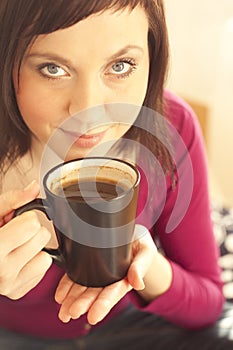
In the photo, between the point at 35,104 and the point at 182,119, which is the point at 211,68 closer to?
the point at 182,119

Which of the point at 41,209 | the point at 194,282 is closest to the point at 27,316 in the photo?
the point at 194,282

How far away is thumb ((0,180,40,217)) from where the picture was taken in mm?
727

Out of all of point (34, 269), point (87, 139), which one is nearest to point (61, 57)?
point (87, 139)

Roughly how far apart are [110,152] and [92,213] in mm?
363

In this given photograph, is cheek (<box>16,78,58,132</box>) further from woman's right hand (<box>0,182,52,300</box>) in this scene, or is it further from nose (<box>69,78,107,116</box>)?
woman's right hand (<box>0,182,52,300</box>)

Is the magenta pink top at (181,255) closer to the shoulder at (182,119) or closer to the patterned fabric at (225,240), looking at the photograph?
the shoulder at (182,119)

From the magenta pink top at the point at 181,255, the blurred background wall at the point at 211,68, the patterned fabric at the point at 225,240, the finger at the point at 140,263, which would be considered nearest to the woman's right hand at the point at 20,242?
the finger at the point at 140,263

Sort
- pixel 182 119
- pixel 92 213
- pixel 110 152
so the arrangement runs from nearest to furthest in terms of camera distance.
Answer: pixel 92 213 → pixel 110 152 → pixel 182 119

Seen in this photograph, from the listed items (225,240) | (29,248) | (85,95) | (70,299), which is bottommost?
(225,240)

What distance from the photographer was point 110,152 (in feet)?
3.39

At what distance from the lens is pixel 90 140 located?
892 millimetres

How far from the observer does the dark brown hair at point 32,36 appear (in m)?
0.75

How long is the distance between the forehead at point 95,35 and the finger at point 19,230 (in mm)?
218

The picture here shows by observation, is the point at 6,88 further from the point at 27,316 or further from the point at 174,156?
the point at 27,316
